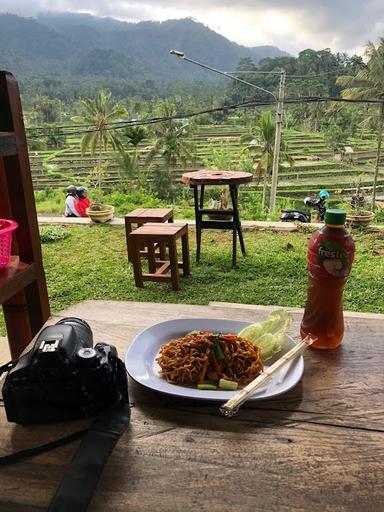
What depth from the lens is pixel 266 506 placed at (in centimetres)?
52

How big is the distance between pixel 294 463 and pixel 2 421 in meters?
0.45

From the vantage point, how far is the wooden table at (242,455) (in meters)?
0.53

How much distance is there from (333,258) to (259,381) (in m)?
0.29

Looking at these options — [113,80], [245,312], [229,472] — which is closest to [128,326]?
[245,312]

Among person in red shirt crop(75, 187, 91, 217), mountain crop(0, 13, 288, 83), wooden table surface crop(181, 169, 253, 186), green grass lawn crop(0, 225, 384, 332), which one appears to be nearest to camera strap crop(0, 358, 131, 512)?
green grass lawn crop(0, 225, 384, 332)

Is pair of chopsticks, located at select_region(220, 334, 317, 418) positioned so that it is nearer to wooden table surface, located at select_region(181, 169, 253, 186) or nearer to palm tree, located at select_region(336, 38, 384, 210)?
wooden table surface, located at select_region(181, 169, 253, 186)

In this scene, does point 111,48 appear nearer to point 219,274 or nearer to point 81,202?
point 81,202

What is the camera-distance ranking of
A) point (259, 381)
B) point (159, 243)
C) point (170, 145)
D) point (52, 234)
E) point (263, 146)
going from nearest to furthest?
1. point (259, 381)
2. point (159, 243)
3. point (52, 234)
4. point (263, 146)
5. point (170, 145)

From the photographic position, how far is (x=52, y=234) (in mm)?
4621

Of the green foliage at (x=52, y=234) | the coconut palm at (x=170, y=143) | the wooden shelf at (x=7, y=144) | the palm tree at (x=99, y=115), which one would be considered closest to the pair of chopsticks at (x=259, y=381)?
the wooden shelf at (x=7, y=144)

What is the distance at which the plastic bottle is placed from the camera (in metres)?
0.83

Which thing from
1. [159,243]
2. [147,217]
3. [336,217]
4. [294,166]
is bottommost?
[294,166]

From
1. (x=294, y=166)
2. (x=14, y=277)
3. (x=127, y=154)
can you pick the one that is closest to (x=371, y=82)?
(x=294, y=166)

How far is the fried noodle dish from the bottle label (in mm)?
221
